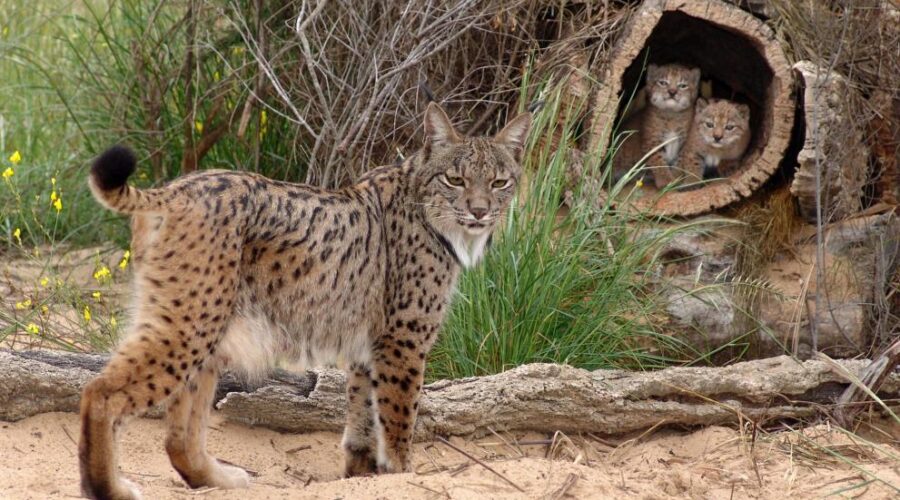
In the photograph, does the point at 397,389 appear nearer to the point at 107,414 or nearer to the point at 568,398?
the point at 568,398

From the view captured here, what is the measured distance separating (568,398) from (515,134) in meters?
1.21

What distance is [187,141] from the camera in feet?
24.3

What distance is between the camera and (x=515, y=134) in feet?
17.0

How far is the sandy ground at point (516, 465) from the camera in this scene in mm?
4207

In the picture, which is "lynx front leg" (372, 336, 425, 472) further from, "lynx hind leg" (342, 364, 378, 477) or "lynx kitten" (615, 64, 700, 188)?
"lynx kitten" (615, 64, 700, 188)

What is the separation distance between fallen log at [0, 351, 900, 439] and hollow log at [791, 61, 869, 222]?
1.37 meters

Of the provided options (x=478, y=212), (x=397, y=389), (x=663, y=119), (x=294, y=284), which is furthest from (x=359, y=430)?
(x=663, y=119)

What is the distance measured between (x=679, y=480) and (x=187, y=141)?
4.21 metres

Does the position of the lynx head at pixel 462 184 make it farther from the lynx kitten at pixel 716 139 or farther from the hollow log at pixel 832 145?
the lynx kitten at pixel 716 139

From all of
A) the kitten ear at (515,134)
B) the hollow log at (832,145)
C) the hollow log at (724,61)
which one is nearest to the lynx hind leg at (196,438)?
the kitten ear at (515,134)

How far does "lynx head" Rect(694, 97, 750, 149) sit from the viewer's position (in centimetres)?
828

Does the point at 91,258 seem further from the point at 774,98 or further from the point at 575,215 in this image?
the point at 774,98

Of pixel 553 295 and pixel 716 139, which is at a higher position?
pixel 716 139

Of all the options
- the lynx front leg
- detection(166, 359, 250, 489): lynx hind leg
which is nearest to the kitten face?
the lynx front leg
